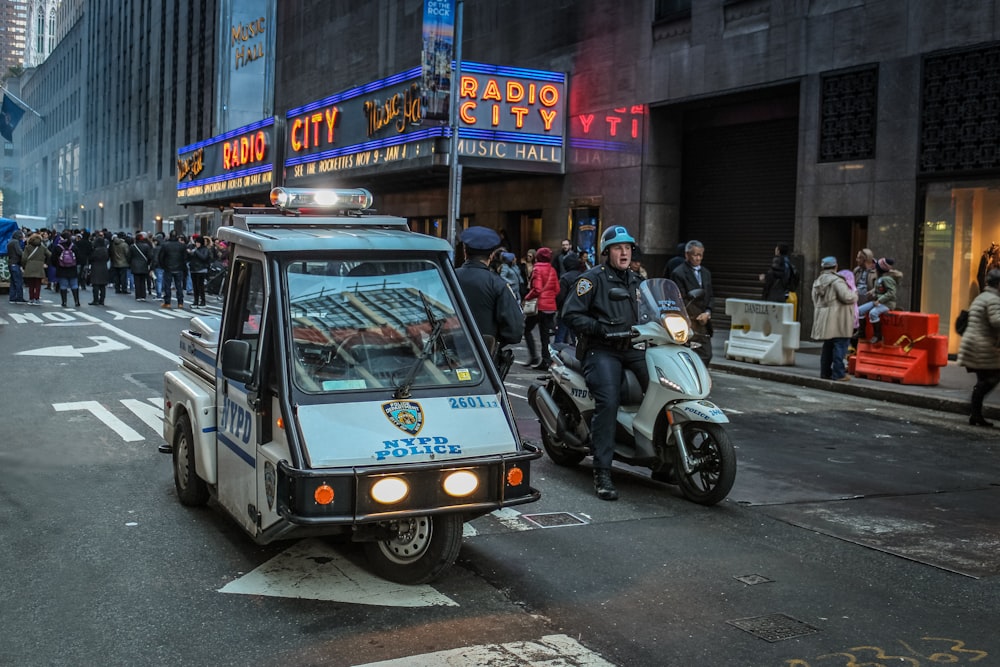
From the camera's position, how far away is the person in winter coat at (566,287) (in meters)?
14.7

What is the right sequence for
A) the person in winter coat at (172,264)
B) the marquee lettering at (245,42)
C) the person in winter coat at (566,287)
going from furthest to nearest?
the marquee lettering at (245,42) → the person in winter coat at (172,264) → the person in winter coat at (566,287)

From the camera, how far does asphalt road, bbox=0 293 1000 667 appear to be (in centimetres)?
461

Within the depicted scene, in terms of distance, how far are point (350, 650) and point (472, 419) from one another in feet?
4.51

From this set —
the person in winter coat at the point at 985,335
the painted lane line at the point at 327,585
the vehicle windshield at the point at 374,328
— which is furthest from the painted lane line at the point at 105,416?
the person in winter coat at the point at 985,335

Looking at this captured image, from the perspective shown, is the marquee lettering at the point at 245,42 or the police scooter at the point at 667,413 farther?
the marquee lettering at the point at 245,42

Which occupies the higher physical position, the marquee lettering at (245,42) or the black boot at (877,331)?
the marquee lettering at (245,42)

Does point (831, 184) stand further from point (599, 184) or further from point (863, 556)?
point (863, 556)

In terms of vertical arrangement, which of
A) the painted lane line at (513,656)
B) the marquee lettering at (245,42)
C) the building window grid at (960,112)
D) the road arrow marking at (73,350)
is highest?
the marquee lettering at (245,42)

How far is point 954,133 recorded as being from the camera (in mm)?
17203

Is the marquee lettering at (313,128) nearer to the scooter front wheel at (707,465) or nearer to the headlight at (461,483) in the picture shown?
the scooter front wheel at (707,465)

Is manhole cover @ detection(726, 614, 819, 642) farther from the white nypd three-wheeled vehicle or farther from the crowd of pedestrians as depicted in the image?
the crowd of pedestrians

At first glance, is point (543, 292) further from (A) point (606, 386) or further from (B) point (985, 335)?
(A) point (606, 386)

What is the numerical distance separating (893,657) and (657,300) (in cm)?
360

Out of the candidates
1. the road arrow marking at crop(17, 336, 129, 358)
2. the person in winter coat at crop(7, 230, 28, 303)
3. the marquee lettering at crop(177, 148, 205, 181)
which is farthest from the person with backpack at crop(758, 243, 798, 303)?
the marquee lettering at crop(177, 148, 205, 181)
